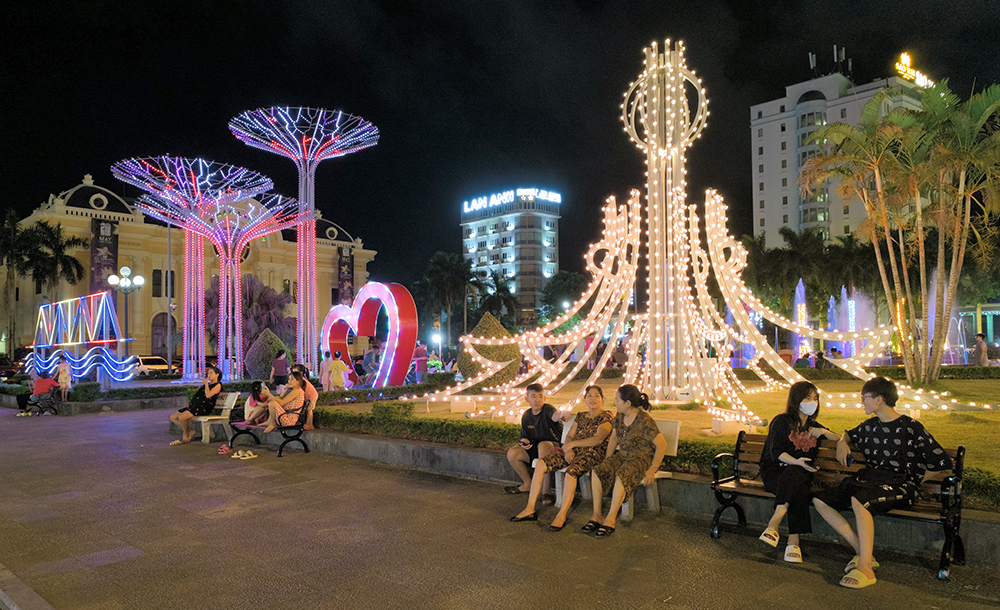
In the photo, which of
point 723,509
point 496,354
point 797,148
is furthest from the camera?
point 797,148

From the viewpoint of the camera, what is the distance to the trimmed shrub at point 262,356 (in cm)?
2425

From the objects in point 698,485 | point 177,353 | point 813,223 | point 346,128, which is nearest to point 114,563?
point 698,485

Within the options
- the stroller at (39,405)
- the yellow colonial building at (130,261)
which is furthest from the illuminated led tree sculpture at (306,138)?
the yellow colonial building at (130,261)

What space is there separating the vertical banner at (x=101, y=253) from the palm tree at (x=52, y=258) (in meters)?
1.01

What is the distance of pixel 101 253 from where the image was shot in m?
45.6

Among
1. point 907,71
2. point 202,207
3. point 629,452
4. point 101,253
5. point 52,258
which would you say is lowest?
point 629,452

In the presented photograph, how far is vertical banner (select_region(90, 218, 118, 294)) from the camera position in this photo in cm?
4534

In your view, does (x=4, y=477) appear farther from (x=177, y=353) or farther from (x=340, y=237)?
(x=340, y=237)

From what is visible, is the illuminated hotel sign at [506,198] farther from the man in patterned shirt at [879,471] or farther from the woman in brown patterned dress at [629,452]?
the man in patterned shirt at [879,471]

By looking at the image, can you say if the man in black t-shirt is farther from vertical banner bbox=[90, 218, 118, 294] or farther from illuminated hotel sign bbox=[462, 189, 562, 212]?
illuminated hotel sign bbox=[462, 189, 562, 212]

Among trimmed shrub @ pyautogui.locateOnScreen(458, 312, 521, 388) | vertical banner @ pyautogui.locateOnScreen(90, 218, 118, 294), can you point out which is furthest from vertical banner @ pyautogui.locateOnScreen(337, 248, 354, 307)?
trimmed shrub @ pyautogui.locateOnScreen(458, 312, 521, 388)

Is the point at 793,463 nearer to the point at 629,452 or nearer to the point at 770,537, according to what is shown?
the point at 770,537

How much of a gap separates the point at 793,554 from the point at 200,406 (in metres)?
9.66

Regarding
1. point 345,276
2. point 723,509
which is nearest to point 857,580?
point 723,509
